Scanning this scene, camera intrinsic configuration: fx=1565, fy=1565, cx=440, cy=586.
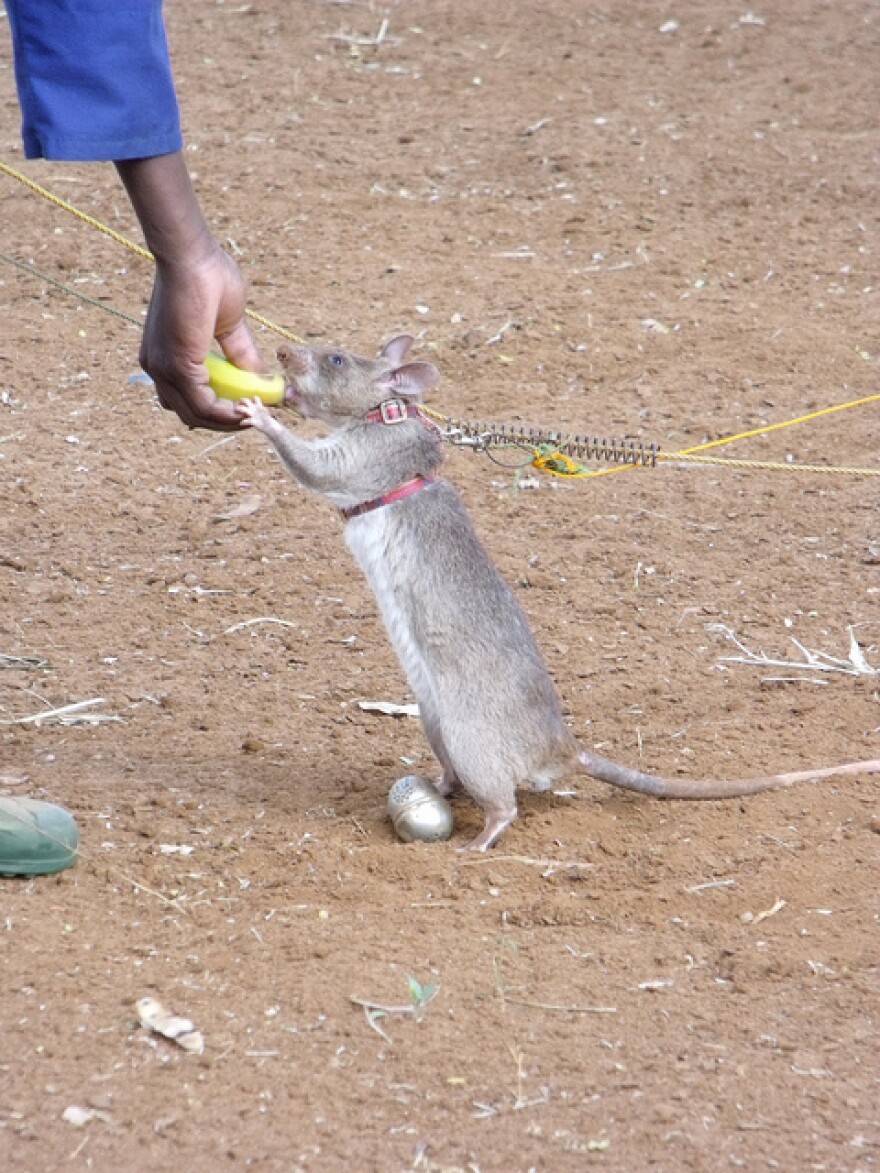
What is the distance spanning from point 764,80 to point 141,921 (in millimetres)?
8214

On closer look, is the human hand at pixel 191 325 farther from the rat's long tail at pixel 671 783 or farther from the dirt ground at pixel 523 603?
the rat's long tail at pixel 671 783

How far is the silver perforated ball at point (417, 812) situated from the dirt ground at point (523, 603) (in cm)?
11

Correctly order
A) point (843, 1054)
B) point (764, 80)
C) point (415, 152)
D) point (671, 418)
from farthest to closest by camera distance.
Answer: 1. point (764, 80)
2. point (415, 152)
3. point (671, 418)
4. point (843, 1054)

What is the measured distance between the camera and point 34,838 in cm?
366

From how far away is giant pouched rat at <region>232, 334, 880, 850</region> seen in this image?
416 cm

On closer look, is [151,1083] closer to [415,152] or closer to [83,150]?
[83,150]

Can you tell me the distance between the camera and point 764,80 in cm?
1017

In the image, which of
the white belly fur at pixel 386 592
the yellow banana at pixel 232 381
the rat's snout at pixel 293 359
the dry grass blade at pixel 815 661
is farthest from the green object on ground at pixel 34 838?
the dry grass blade at pixel 815 661

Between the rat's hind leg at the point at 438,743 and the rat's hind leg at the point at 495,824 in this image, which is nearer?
the rat's hind leg at the point at 495,824

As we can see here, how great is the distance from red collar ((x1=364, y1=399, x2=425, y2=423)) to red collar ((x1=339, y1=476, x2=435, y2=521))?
0.19m

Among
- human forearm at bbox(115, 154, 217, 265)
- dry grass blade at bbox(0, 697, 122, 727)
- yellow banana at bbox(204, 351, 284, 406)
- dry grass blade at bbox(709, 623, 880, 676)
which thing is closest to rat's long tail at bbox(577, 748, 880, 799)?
dry grass blade at bbox(709, 623, 880, 676)

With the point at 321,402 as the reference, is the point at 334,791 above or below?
below

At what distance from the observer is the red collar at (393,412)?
4.39m

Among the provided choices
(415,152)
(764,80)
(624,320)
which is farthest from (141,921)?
(764,80)
